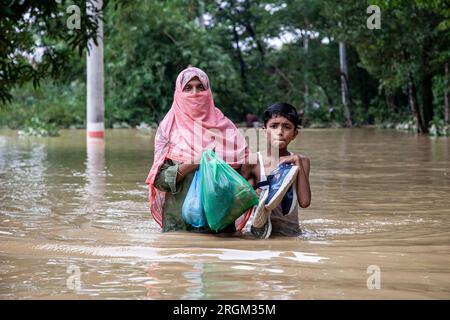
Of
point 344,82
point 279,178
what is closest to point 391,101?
point 344,82

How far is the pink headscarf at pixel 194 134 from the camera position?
6082mm

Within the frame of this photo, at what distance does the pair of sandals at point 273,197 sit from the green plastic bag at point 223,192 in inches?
3.6

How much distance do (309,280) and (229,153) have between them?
1.69m

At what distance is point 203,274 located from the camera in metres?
4.80

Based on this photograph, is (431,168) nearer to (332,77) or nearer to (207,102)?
(207,102)

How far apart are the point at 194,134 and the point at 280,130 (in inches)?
24.8

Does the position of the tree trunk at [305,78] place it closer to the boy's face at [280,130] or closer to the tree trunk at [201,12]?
the tree trunk at [201,12]

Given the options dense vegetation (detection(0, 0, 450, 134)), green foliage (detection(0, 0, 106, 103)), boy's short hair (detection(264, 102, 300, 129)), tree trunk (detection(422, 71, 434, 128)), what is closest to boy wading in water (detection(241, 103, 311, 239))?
boy's short hair (detection(264, 102, 300, 129))

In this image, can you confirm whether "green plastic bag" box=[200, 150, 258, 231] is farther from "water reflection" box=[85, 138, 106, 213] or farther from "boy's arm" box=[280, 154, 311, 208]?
"water reflection" box=[85, 138, 106, 213]

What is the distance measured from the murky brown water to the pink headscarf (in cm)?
58

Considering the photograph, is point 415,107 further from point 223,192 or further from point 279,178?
point 223,192

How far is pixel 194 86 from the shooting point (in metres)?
6.11

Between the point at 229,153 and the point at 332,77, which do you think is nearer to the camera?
the point at 229,153
